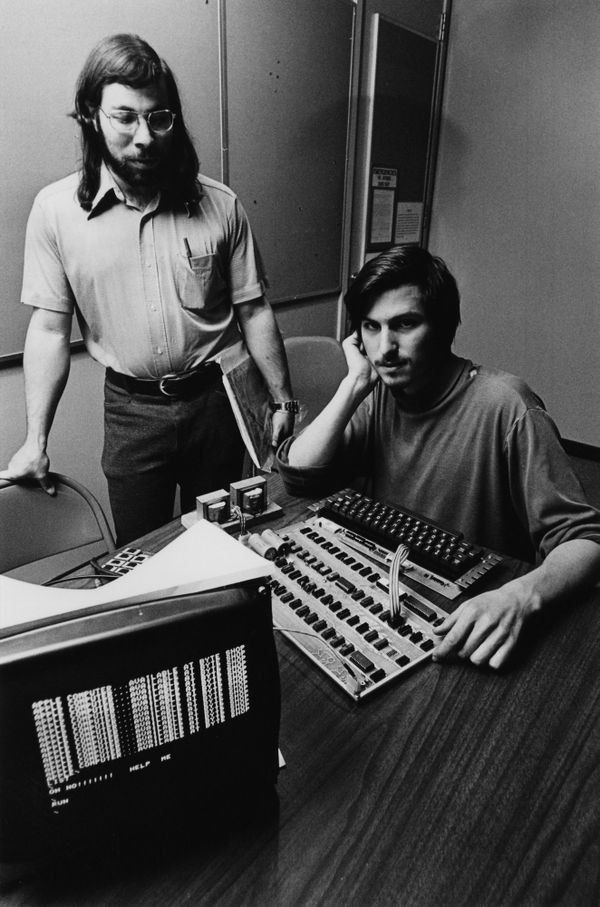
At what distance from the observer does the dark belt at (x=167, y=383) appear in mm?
→ 1876

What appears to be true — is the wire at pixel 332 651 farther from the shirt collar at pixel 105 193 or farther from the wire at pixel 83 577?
the shirt collar at pixel 105 193

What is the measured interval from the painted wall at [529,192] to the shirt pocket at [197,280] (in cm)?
236

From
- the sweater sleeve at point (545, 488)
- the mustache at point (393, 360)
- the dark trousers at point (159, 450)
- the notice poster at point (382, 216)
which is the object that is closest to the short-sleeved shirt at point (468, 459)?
the sweater sleeve at point (545, 488)

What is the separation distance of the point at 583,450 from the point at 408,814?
3.42 metres

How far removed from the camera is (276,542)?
1.11 metres

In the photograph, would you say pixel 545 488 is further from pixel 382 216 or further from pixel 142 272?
pixel 382 216

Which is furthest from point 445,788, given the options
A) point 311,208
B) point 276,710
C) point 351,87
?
point 351,87

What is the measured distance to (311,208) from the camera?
297 cm

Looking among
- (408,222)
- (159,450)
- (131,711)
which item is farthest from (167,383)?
(408,222)

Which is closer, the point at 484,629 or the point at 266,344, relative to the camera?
the point at 484,629

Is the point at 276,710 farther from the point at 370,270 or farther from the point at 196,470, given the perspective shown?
the point at 196,470

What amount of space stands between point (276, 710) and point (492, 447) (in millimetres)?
821

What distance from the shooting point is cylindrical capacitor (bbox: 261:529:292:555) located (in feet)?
3.60

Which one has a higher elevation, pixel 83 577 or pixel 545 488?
pixel 545 488
